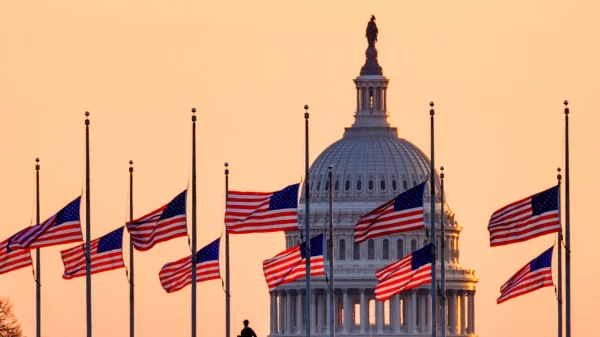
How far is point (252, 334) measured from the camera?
18300cm

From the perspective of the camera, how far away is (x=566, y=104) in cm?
19988

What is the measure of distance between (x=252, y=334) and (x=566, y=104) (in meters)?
24.6

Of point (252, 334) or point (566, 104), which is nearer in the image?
point (252, 334)
